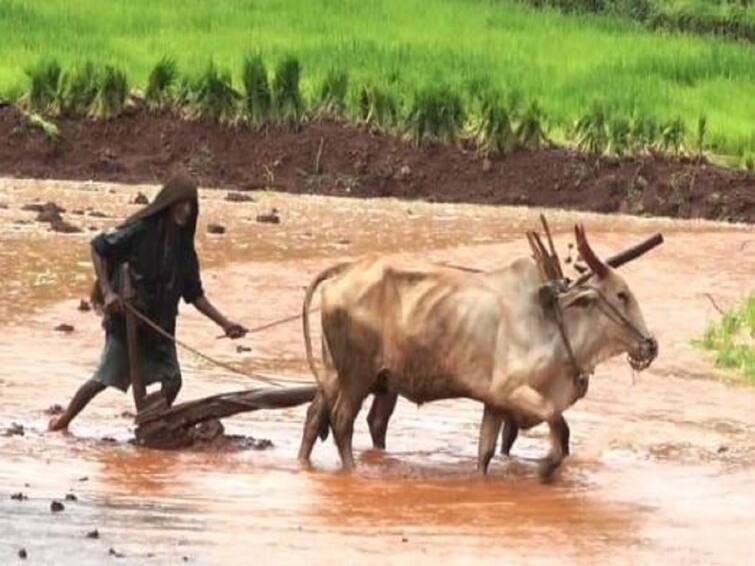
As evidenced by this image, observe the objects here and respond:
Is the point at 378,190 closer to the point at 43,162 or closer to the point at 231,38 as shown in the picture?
the point at 43,162

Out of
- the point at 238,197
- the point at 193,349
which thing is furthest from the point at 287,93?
the point at 193,349

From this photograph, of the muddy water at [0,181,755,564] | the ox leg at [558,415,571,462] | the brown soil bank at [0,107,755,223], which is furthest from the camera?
the brown soil bank at [0,107,755,223]

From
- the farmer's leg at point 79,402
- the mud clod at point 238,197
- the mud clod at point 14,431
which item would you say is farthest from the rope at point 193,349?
the mud clod at point 238,197

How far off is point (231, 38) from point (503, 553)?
2101 centimetres

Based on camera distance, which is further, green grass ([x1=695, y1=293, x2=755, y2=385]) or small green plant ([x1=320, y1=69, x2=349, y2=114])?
small green plant ([x1=320, y1=69, x2=349, y2=114])

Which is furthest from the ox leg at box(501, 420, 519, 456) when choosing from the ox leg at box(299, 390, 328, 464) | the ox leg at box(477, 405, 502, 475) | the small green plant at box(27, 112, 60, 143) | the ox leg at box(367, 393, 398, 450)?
the small green plant at box(27, 112, 60, 143)

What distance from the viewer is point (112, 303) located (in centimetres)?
1116

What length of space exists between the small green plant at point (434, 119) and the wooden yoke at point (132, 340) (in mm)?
13296

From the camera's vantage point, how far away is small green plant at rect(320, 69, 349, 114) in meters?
25.0

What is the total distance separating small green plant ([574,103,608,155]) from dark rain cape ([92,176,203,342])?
524 inches

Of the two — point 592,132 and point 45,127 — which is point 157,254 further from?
point 592,132

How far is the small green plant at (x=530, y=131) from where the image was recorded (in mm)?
24391

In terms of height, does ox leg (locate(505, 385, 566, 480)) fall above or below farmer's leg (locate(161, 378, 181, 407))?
above

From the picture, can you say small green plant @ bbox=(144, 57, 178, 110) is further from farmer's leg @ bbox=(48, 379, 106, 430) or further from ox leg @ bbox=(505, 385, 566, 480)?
ox leg @ bbox=(505, 385, 566, 480)
